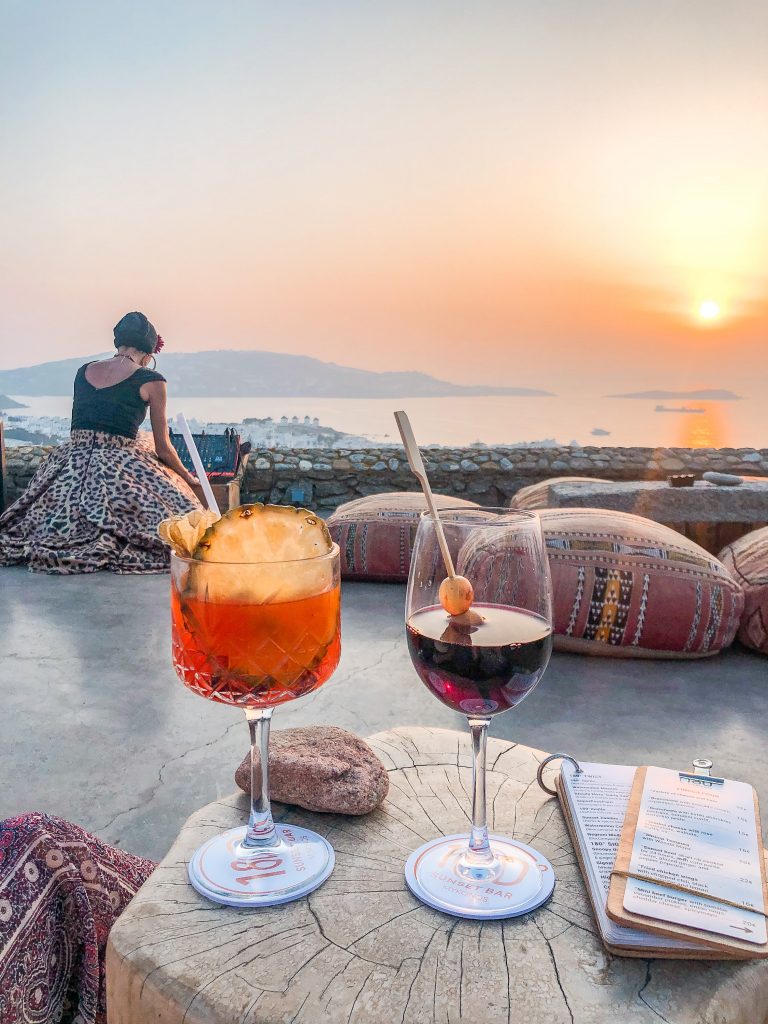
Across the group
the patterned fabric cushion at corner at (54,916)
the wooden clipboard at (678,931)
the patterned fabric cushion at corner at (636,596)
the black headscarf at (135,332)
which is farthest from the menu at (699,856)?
the black headscarf at (135,332)

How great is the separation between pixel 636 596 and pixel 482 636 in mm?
2777

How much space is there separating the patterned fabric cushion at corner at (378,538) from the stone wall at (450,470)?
3.26 m

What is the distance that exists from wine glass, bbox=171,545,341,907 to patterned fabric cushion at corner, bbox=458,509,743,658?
2.62m

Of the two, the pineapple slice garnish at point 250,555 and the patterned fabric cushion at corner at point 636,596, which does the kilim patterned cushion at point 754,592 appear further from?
the pineapple slice garnish at point 250,555

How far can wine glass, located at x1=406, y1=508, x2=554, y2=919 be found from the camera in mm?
850

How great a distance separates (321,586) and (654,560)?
2832 mm

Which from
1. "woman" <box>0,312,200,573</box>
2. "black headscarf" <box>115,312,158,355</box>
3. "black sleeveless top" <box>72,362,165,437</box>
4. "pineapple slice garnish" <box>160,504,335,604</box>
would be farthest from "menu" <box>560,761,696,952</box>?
"black headscarf" <box>115,312,158,355</box>

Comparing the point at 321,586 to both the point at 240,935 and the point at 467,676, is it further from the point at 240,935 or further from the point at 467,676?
the point at 240,935

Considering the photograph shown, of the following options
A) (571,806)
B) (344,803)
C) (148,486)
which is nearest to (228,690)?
(344,803)

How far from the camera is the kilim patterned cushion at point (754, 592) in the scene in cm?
358

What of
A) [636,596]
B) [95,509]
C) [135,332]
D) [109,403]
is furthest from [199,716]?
[135,332]

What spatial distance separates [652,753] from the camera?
2707 mm

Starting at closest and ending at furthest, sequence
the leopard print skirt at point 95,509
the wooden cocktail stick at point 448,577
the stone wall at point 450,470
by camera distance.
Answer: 1. the wooden cocktail stick at point 448,577
2. the leopard print skirt at point 95,509
3. the stone wall at point 450,470

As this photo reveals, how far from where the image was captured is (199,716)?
3.00 m
